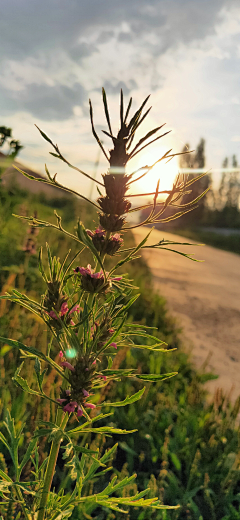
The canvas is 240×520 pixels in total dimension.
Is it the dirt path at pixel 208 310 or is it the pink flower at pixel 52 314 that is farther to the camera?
the dirt path at pixel 208 310

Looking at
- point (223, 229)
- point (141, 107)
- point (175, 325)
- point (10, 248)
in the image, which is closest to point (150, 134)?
point (141, 107)

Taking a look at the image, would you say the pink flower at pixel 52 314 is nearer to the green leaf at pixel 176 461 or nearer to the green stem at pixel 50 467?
the green stem at pixel 50 467

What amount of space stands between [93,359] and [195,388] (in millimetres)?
2290

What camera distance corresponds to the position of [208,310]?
6.60 meters

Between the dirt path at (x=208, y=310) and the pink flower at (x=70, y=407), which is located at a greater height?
the pink flower at (x=70, y=407)

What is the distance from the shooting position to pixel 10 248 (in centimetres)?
526

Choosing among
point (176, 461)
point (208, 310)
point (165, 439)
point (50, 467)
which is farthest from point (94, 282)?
point (208, 310)

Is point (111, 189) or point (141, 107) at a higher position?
point (141, 107)

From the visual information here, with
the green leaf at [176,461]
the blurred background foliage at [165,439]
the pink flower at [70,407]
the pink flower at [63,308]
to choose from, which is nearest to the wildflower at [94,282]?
the pink flower at [63,308]

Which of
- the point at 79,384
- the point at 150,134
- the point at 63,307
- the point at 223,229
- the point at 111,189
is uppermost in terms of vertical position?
the point at 223,229

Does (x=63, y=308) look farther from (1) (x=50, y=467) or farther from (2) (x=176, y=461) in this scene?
(2) (x=176, y=461)

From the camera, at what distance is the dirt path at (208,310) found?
4.33 metres

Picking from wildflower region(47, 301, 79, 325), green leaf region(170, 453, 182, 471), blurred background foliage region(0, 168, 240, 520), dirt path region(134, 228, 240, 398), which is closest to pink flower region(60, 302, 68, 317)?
wildflower region(47, 301, 79, 325)

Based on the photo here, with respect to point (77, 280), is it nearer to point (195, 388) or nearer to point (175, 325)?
point (195, 388)
